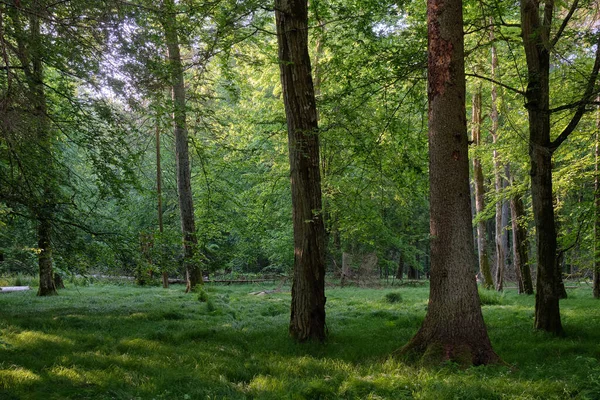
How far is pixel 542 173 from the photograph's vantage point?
26.4 ft

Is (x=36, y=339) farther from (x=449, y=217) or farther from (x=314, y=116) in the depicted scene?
(x=449, y=217)

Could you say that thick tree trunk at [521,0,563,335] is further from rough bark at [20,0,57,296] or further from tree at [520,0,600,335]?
rough bark at [20,0,57,296]

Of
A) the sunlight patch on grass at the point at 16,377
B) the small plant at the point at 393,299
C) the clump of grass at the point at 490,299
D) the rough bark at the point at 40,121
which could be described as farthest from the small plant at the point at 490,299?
the sunlight patch on grass at the point at 16,377

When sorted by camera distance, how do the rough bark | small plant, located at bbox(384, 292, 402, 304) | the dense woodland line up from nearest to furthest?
the dense woodland, the rough bark, small plant, located at bbox(384, 292, 402, 304)

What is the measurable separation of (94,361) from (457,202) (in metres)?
5.17

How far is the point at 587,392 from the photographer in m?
4.09

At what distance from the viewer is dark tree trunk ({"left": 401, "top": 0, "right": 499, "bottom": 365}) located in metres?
5.80

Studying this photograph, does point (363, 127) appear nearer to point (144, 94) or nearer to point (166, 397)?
point (144, 94)

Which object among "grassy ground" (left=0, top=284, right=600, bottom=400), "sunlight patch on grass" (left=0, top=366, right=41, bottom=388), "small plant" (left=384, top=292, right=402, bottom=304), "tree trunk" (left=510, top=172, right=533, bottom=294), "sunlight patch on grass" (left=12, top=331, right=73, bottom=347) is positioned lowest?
"small plant" (left=384, top=292, right=402, bottom=304)

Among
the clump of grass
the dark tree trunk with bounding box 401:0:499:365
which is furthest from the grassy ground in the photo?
the clump of grass

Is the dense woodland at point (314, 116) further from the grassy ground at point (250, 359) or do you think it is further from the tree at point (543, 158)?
the grassy ground at point (250, 359)

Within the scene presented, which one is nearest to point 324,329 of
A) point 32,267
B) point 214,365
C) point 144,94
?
point 214,365

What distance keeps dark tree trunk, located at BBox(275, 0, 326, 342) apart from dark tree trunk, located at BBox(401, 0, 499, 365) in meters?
2.01

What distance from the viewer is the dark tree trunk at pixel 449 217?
19.0 ft
